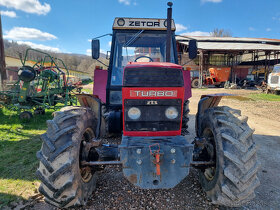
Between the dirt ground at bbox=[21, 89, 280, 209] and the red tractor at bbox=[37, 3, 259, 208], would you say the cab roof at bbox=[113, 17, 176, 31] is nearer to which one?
the red tractor at bbox=[37, 3, 259, 208]

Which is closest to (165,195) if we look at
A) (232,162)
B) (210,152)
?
(210,152)

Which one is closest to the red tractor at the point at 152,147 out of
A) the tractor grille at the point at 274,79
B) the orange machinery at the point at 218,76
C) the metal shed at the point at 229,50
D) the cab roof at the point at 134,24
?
the cab roof at the point at 134,24

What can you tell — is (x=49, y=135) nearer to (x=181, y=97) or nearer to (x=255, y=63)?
(x=181, y=97)

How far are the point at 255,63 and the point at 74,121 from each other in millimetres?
29554

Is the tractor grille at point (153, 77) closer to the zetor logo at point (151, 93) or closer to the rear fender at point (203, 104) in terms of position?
the zetor logo at point (151, 93)

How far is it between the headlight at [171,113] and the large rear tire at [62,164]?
44.1 inches

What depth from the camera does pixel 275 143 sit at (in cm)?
485

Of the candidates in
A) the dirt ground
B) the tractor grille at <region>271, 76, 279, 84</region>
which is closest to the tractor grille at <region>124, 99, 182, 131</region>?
the dirt ground

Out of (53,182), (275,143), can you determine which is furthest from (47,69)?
(275,143)

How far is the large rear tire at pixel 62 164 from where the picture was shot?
6.88 feet

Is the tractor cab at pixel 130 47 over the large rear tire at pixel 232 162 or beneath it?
over

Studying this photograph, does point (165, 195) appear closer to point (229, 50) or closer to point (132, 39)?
point (132, 39)

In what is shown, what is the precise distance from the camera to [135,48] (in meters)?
4.34

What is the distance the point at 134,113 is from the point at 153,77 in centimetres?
53
